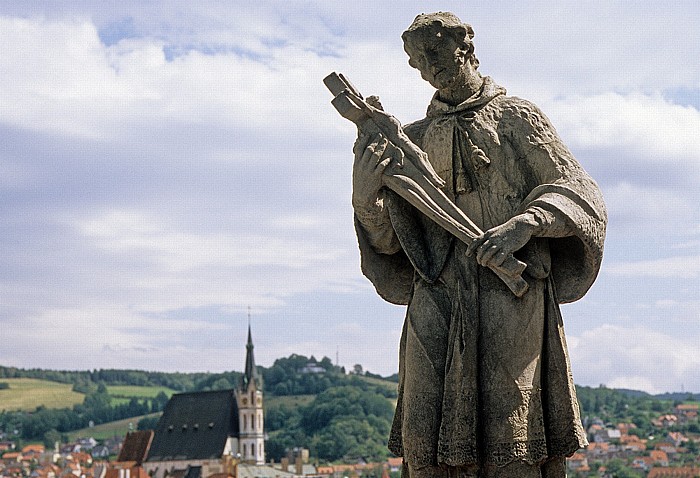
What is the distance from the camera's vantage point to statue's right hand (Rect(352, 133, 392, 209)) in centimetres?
782

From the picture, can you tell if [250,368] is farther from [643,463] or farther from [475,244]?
[475,244]

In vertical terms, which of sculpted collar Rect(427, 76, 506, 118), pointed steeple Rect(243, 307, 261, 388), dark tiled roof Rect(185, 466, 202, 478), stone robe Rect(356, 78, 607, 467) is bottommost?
stone robe Rect(356, 78, 607, 467)

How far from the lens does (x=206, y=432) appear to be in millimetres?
165750

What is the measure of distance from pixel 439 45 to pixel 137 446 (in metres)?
168

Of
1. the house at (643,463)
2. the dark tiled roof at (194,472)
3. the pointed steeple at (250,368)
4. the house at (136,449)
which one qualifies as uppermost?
the pointed steeple at (250,368)

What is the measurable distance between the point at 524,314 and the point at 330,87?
1724 millimetres

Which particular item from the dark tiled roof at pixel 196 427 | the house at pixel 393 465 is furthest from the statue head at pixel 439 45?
the dark tiled roof at pixel 196 427

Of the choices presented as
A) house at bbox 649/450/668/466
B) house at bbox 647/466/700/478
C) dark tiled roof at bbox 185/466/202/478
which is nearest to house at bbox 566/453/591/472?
house at bbox 649/450/668/466

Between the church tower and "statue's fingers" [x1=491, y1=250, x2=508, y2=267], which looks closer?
"statue's fingers" [x1=491, y1=250, x2=508, y2=267]

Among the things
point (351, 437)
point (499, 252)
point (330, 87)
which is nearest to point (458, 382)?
point (499, 252)

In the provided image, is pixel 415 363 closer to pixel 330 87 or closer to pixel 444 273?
pixel 444 273

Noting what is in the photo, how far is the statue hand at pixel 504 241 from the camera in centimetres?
746

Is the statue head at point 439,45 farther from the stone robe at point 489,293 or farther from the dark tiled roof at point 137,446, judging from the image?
the dark tiled roof at point 137,446

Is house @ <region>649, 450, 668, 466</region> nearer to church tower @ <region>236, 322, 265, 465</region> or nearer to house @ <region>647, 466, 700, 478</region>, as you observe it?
house @ <region>647, 466, 700, 478</region>
